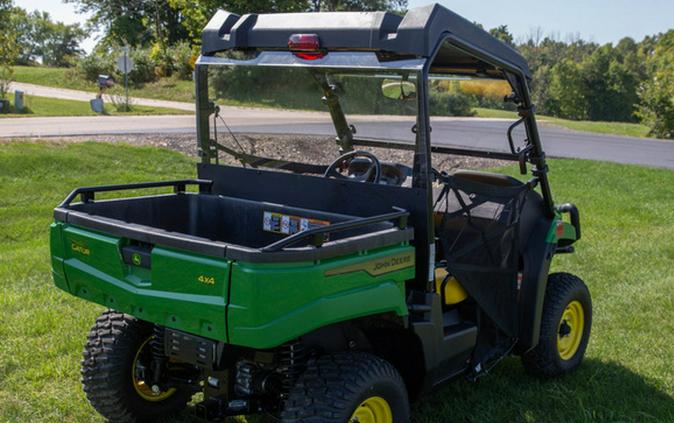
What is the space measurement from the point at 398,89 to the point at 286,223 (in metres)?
0.85

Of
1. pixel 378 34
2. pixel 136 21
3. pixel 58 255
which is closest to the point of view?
pixel 378 34

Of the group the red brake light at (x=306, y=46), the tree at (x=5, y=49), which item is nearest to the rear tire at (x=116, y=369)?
the red brake light at (x=306, y=46)

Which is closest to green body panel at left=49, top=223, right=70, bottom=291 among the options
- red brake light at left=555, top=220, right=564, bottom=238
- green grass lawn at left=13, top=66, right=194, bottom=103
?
red brake light at left=555, top=220, right=564, bottom=238

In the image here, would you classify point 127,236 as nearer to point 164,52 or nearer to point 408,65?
point 408,65

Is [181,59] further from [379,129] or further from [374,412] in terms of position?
Result: [374,412]

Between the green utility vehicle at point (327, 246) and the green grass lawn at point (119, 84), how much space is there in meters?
24.1

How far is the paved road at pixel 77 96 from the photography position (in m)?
27.2

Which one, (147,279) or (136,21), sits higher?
(136,21)

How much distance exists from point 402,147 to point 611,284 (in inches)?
137

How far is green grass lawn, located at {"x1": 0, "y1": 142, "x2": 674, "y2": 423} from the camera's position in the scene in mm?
3883

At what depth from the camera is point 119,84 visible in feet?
109

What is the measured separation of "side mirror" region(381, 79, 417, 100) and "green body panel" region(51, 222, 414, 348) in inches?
27.5

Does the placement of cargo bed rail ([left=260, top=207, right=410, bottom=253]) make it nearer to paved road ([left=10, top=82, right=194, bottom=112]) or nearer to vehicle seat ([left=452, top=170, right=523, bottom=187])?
vehicle seat ([left=452, top=170, right=523, bottom=187])

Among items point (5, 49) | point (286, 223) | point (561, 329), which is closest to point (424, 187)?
point (286, 223)
